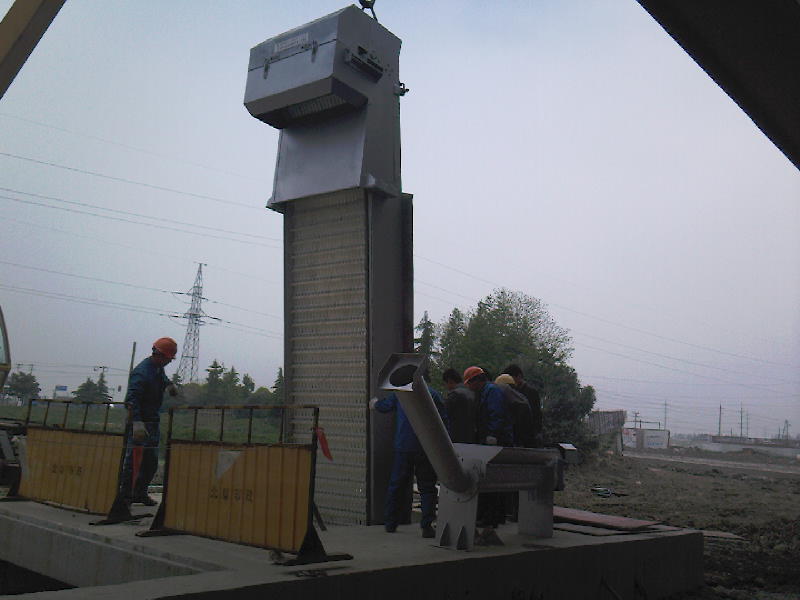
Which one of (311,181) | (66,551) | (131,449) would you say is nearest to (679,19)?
(311,181)

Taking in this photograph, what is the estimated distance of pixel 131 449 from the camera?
676cm

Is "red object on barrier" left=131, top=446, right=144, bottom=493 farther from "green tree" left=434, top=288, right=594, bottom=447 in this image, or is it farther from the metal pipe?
"green tree" left=434, top=288, right=594, bottom=447

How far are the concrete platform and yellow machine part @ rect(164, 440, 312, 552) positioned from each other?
183 millimetres

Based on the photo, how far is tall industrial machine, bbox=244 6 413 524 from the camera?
7559 mm

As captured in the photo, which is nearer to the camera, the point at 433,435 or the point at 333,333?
the point at 433,435

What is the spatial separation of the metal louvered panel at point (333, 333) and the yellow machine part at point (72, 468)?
2.41 metres

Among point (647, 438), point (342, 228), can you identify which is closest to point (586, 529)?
point (342, 228)

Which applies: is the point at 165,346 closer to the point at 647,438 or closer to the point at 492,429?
the point at 492,429

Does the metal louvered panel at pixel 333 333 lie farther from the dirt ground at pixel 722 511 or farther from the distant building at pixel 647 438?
the distant building at pixel 647 438

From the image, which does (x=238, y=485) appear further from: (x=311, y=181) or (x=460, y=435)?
(x=311, y=181)

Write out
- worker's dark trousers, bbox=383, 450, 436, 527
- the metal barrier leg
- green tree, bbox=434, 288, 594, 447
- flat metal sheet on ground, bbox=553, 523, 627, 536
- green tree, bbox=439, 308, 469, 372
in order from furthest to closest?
green tree, bbox=439, 308, 469, 372
green tree, bbox=434, 288, 594, 447
flat metal sheet on ground, bbox=553, 523, 627, 536
worker's dark trousers, bbox=383, 450, 436, 527
the metal barrier leg

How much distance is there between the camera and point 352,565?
462cm

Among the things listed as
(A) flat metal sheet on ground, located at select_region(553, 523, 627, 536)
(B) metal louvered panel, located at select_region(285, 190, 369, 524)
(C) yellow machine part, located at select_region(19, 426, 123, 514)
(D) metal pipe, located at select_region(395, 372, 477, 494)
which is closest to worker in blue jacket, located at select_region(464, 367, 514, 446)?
(D) metal pipe, located at select_region(395, 372, 477, 494)

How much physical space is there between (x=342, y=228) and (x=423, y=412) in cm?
342
